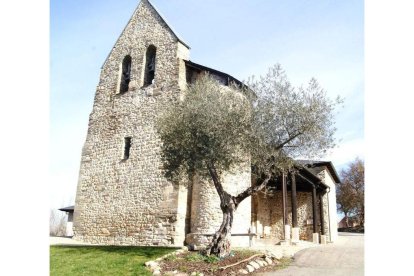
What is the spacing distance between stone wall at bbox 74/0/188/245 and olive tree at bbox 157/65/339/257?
311 cm

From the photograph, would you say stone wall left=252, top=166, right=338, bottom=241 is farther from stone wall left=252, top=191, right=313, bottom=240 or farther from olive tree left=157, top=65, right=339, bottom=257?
olive tree left=157, top=65, right=339, bottom=257

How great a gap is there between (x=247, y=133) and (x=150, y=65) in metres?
8.00

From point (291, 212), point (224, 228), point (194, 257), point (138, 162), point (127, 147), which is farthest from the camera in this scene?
point (291, 212)

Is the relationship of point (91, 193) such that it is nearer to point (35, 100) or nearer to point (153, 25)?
point (153, 25)

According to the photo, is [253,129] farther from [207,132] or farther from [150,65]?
[150,65]

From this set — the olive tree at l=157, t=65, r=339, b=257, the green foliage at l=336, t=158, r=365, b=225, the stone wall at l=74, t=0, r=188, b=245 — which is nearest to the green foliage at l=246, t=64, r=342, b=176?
the olive tree at l=157, t=65, r=339, b=257

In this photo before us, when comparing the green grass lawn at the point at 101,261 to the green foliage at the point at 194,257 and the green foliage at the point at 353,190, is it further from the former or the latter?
the green foliage at the point at 353,190

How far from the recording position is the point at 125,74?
18.0m

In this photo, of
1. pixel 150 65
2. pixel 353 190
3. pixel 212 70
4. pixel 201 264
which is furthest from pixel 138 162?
pixel 353 190

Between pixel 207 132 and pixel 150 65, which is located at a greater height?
pixel 150 65

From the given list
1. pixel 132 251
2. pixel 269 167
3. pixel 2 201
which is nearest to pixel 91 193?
pixel 132 251

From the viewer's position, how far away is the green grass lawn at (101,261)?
9.17 meters

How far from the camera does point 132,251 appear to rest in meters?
11.8

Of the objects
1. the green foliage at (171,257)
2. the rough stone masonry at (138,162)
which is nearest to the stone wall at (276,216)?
the rough stone masonry at (138,162)
